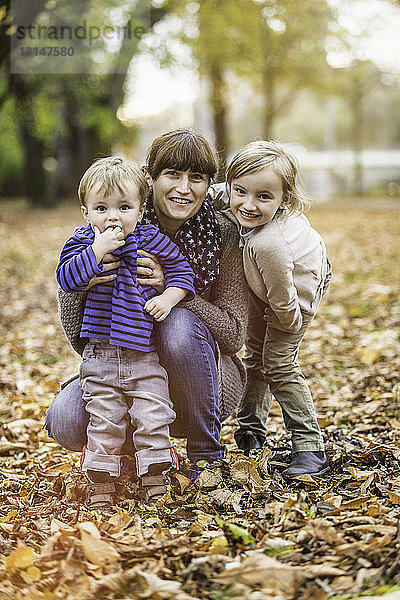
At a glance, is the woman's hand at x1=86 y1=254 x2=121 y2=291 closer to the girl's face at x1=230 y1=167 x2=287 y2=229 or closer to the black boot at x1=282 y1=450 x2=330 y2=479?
the girl's face at x1=230 y1=167 x2=287 y2=229

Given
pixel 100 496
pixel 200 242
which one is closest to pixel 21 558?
pixel 100 496

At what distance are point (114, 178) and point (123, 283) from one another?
16.0 inches

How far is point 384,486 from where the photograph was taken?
9.80 ft

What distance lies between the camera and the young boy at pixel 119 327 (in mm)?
2807

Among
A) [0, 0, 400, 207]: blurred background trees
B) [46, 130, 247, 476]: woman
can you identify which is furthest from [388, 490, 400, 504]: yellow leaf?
[0, 0, 400, 207]: blurred background trees

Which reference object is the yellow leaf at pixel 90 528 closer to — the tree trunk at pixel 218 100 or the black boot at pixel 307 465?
the black boot at pixel 307 465

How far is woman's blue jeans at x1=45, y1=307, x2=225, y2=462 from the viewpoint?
9.62 ft

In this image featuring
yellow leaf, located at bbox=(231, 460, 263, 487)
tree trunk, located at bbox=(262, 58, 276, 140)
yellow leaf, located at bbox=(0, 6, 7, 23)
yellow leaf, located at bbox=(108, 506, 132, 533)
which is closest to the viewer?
yellow leaf, located at bbox=(108, 506, 132, 533)

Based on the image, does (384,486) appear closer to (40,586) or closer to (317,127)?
(40,586)

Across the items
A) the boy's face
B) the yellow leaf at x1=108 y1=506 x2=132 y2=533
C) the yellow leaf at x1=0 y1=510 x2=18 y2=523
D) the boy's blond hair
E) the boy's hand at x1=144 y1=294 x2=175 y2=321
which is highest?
the boy's blond hair

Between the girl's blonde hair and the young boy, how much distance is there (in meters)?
0.38

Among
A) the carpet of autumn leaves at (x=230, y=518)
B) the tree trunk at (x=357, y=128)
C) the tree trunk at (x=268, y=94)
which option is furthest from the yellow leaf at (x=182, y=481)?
the tree trunk at (x=357, y=128)

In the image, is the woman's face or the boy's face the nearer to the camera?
the boy's face

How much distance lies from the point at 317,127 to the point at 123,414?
49.8 metres
